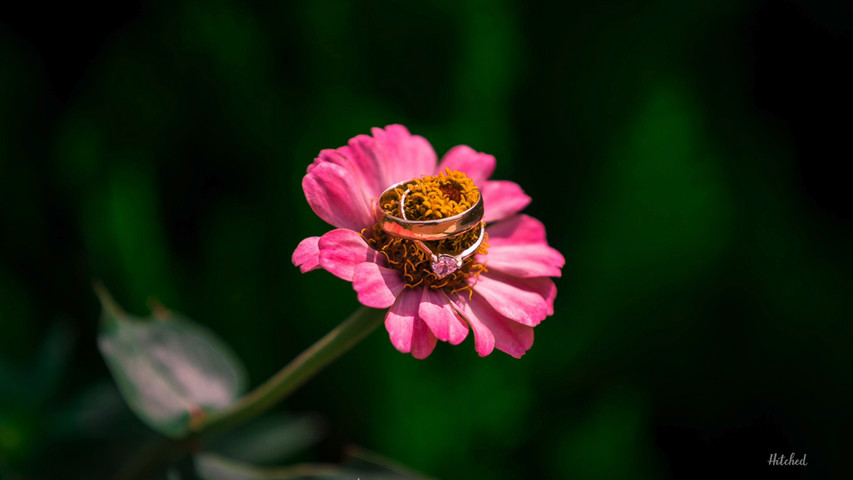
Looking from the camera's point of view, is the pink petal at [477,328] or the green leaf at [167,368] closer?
the pink petal at [477,328]

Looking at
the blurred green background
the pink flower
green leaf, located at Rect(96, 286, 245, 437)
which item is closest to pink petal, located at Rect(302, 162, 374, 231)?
the pink flower

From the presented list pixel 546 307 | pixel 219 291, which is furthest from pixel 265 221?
pixel 546 307

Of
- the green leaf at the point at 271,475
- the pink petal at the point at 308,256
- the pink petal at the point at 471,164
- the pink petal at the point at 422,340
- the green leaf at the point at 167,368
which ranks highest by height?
the pink petal at the point at 308,256

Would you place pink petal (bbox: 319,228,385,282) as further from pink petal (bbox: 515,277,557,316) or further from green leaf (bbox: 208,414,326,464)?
green leaf (bbox: 208,414,326,464)

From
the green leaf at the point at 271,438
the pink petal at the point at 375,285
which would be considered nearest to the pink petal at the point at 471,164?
the pink petal at the point at 375,285

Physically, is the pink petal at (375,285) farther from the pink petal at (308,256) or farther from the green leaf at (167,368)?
the green leaf at (167,368)

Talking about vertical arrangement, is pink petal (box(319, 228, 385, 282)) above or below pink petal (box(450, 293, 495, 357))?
above

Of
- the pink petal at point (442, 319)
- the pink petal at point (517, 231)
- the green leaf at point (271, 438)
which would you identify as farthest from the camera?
the green leaf at point (271, 438)

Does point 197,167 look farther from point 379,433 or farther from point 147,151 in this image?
point 379,433

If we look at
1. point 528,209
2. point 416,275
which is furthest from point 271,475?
point 528,209
